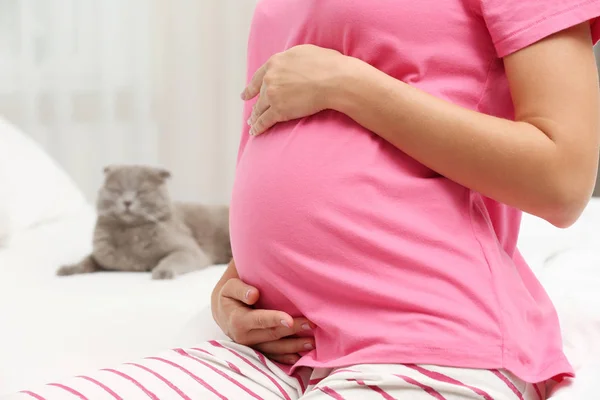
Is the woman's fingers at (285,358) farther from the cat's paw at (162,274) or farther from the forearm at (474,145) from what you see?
the cat's paw at (162,274)

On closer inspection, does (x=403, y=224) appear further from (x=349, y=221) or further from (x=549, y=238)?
(x=549, y=238)

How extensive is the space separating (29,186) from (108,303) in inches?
27.6

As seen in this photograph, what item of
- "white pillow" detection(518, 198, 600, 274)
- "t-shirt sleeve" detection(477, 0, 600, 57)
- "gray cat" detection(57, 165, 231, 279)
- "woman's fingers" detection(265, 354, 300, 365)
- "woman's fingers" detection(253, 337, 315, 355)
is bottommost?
"gray cat" detection(57, 165, 231, 279)

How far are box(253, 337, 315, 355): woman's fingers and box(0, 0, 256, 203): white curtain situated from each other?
183 centimetres

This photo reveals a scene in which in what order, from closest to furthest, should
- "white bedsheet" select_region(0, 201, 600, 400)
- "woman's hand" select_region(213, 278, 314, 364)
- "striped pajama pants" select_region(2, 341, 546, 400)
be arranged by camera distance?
"striped pajama pants" select_region(2, 341, 546, 400) < "woman's hand" select_region(213, 278, 314, 364) < "white bedsheet" select_region(0, 201, 600, 400)

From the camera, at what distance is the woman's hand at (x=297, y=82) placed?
0.60 metres

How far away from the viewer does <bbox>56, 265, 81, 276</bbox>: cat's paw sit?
4.27 feet

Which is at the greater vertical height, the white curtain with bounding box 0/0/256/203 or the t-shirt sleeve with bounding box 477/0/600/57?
the t-shirt sleeve with bounding box 477/0/600/57

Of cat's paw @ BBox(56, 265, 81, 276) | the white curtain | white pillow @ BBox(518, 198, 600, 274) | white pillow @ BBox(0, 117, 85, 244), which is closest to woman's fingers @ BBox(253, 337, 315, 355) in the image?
white pillow @ BBox(518, 198, 600, 274)

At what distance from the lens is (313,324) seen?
61cm

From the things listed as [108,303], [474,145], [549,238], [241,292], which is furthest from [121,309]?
[549,238]

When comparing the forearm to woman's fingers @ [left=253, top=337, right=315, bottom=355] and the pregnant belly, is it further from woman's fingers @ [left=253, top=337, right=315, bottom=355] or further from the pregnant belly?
woman's fingers @ [left=253, top=337, right=315, bottom=355]

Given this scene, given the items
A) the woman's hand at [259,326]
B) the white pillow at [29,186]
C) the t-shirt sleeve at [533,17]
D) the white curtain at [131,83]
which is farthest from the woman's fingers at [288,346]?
the white curtain at [131,83]

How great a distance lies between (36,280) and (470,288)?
952 millimetres
